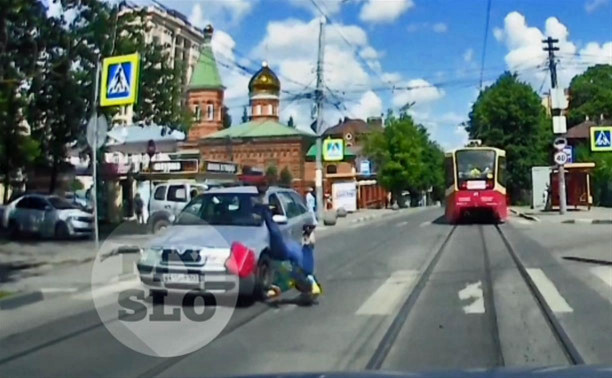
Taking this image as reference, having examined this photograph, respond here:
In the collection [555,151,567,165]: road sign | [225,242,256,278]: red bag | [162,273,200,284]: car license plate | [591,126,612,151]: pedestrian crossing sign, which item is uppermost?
[591,126,612,151]: pedestrian crossing sign

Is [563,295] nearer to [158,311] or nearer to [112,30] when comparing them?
[158,311]

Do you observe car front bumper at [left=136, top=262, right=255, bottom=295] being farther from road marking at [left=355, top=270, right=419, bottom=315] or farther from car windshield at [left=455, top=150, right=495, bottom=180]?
car windshield at [left=455, top=150, right=495, bottom=180]

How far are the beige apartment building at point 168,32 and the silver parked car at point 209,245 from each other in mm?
10401

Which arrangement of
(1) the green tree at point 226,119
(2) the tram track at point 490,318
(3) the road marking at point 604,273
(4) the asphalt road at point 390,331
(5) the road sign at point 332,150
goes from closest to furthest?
(4) the asphalt road at point 390,331 < (2) the tram track at point 490,318 < (3) the road marking at point 604,273 < (5) the road sign at point 332,150 < (1) the green tree at point 226,119

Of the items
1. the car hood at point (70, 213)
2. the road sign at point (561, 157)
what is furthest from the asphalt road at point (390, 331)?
the road sign at point (561, 157)

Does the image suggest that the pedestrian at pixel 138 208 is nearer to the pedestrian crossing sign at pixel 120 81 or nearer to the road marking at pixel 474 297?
the pedestrian crossing sign at pixel 120 81

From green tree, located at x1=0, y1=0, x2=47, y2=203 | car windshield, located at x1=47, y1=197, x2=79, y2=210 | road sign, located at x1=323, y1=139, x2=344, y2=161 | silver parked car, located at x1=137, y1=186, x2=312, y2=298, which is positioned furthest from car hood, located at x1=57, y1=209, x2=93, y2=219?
road sign, located at x1=323, y1=139, x2=344, y2=161

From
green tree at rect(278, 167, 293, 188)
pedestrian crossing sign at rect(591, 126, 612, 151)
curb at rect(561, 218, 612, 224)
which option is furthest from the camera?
green tree at rect(278, 167, 293, 188)

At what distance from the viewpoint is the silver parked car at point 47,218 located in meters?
28.9

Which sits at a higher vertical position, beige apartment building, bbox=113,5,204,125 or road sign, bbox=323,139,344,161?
beige apartment building, bbox=113,5,204,125

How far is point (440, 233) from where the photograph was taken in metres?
29.5

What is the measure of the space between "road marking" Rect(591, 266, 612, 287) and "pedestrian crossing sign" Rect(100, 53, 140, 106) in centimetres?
1000

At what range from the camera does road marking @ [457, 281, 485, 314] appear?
36.2ft

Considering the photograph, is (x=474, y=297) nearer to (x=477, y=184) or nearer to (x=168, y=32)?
(x=477, y=184)
